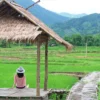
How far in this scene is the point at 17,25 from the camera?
28.0 ft

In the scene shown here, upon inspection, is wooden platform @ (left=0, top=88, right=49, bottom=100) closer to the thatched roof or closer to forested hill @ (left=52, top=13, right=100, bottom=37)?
the thatched roof

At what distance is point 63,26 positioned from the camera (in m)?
94.5

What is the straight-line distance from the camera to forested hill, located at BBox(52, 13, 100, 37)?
89000mm

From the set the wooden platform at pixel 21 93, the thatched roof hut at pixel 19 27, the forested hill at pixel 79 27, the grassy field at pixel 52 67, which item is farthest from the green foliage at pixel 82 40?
the thatched roof hut at pixel 19 27

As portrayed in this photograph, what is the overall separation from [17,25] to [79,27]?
286 feet

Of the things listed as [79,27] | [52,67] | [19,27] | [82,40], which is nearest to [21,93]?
[19,27]

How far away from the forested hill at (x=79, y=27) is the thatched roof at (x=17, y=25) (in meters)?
77.9

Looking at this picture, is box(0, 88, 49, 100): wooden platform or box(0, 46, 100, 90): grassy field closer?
box(0, 88, 49, 100): wooden platform

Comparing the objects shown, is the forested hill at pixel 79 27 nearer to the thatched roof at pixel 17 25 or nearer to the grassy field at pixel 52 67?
the grassy field at pixel 52 67

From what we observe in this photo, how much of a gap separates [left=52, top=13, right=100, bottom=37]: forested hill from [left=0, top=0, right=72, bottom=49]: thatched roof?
3067 inches

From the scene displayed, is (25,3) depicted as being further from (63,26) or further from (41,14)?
(63,26)

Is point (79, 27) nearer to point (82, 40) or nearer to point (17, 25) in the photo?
point (82, 40)

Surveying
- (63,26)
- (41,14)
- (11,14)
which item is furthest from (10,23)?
(41,14)

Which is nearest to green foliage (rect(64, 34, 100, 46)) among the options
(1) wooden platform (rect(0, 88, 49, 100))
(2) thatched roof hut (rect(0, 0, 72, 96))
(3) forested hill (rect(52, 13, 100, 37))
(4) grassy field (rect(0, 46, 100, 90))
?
(4) grassy field (rect(0, 46, 100, 90))
